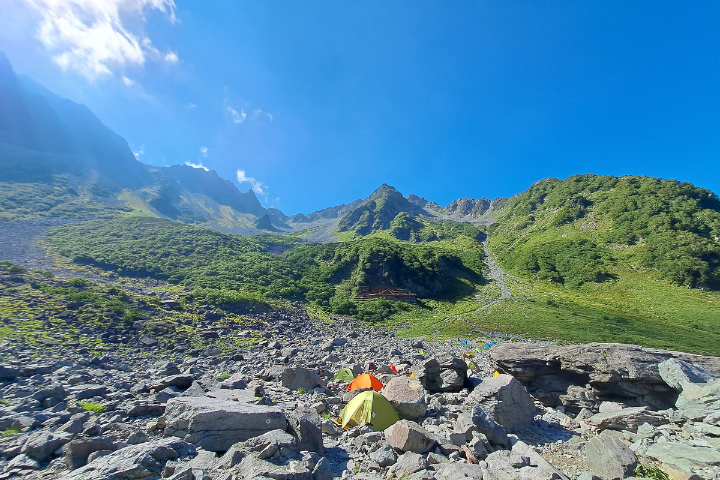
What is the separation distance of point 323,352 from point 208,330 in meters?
12.4

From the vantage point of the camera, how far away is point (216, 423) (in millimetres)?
7309

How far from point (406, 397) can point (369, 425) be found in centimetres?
221

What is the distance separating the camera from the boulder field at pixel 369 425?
630cm

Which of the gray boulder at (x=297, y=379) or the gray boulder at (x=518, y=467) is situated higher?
the gray boulder at (x=518, y=467)

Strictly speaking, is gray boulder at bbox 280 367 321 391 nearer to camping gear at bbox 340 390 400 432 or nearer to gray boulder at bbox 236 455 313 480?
camping gear at bbox 340 390 400 432

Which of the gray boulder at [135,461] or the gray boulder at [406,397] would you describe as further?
the gray boulder at [406,397]

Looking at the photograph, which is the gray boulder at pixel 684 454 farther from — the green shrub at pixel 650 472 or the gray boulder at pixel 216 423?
the gray boulder at pixel 216 423

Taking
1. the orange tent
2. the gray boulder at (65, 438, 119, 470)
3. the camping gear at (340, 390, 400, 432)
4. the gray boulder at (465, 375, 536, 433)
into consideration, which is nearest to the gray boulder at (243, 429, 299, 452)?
the gray boulder at (65, 438, 119, 470)

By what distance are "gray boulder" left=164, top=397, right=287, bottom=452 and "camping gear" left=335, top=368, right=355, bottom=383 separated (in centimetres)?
775

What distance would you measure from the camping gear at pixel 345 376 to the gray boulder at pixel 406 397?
12.0 ft

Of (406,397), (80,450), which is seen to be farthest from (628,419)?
(80,450)

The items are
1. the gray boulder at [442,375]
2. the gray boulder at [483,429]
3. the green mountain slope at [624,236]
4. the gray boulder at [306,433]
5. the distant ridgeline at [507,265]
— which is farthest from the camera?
the green mountain slope at [624,236]

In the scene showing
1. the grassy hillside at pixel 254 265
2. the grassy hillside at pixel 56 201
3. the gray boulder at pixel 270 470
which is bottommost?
the gray boulder at pixel 270 470

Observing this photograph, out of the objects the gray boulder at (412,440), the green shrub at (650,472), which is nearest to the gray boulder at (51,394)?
the gray boulder at (412,440)
